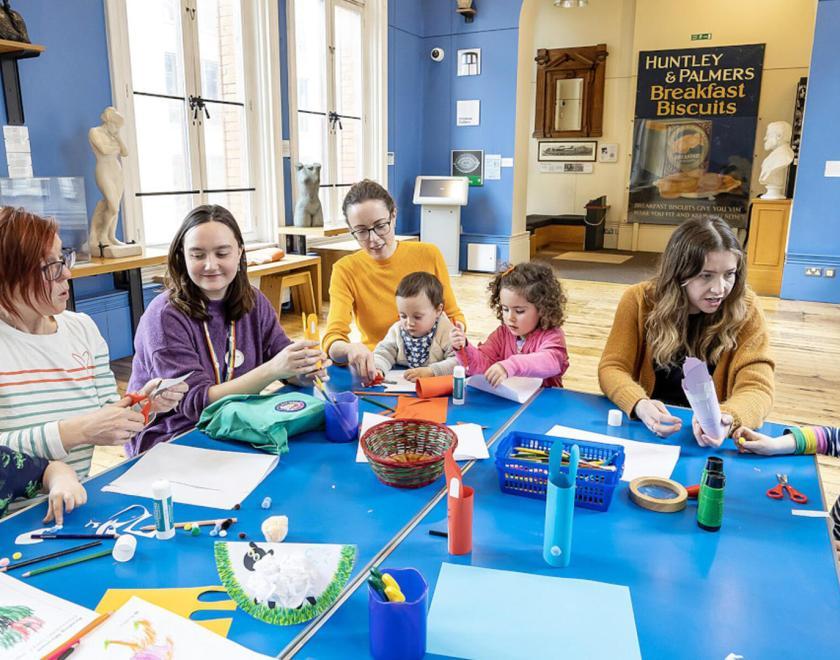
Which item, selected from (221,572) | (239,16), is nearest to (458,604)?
(221,572)

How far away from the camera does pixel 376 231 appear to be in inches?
94.0

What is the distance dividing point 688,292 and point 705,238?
15 centimetres

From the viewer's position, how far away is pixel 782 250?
258 inches

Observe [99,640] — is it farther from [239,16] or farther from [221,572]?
[239,16]

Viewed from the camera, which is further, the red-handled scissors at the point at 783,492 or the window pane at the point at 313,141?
the window pane at the point at 313,141

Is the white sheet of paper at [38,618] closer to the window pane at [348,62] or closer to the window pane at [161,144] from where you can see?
the window pane at [161,144]

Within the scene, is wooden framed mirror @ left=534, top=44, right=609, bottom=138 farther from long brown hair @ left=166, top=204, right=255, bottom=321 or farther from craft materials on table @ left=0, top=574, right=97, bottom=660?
craft materials on table @ left=0, top=574, right=97, bottom=660

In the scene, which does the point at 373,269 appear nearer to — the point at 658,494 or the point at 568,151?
the point at 658,494

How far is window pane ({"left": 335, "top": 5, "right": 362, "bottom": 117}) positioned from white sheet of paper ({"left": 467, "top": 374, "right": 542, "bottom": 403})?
5.04m

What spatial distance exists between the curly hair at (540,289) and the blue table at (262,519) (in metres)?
0.79

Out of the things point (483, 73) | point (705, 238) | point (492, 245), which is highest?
point (483, 73)

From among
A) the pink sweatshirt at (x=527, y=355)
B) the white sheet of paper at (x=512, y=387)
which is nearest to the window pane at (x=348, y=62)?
the pink sweatshirt at (x=527, y=355)

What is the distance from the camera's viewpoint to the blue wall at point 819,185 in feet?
19.1

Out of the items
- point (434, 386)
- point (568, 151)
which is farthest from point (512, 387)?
point (568, 151)
